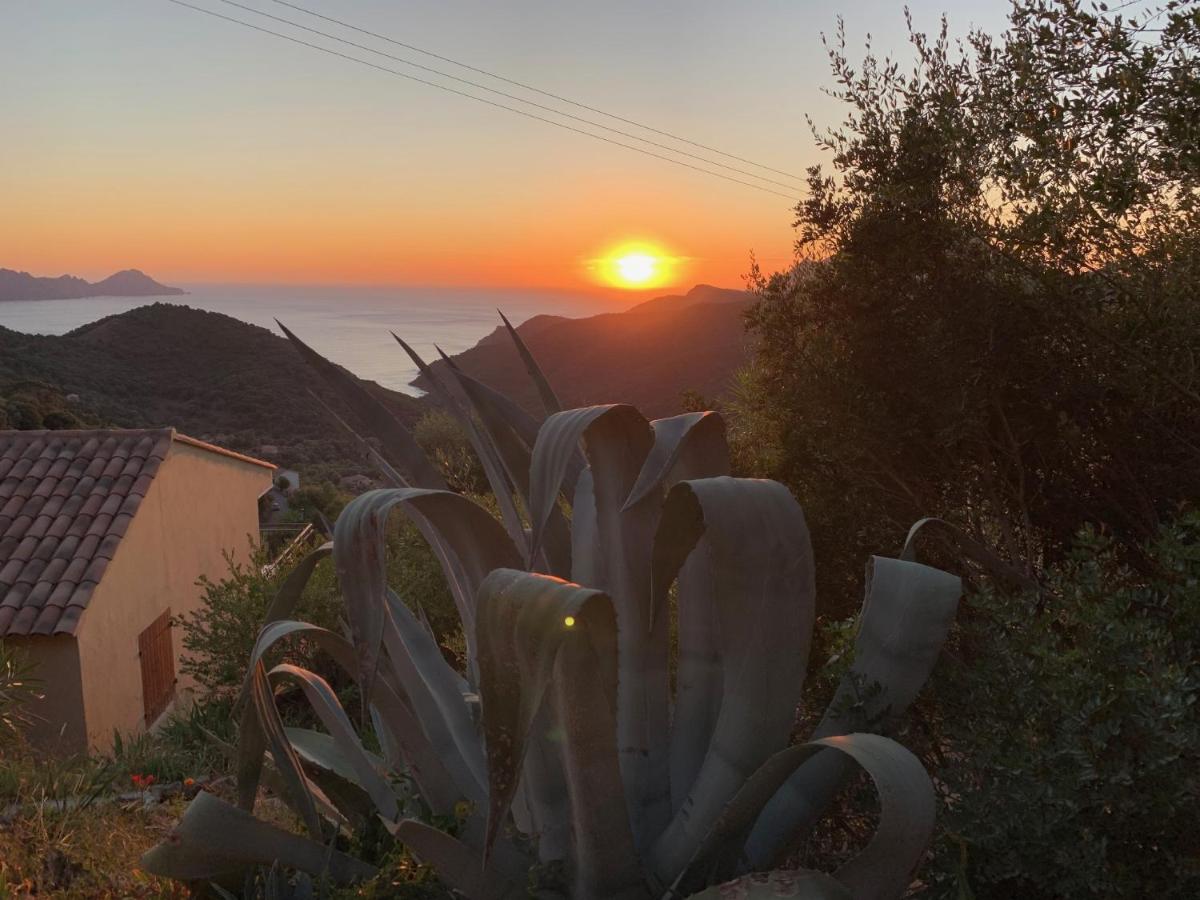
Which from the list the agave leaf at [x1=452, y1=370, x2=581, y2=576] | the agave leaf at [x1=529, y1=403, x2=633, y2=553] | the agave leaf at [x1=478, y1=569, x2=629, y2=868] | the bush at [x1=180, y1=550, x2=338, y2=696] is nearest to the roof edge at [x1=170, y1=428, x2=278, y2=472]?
the bush at [x1=180, y1=550, x2=338, y2=696]

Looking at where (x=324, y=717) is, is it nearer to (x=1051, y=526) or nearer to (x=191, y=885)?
(x=191, y=885)

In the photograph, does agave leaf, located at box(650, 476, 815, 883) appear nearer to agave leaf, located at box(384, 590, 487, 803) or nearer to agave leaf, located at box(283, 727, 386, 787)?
agave leaf, located at box(384, 590, 487, 803)

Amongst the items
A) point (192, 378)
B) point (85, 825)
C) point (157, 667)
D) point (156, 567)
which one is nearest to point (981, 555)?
point (85, 825)

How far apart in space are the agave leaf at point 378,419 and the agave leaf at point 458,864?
3.14 feet

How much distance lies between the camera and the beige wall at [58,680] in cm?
908

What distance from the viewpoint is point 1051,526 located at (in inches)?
180

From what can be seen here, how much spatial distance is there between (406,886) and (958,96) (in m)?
4.16

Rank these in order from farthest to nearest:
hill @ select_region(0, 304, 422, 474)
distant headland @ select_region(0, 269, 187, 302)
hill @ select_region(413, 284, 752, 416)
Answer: distant headland @ select_region(0, 269, 187, 302)
hill @ select_region(0, 304, 422, 474)
hill @ select_region(413, 284, 752, 416)

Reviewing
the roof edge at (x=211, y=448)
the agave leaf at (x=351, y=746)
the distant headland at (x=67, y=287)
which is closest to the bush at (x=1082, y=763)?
the agave leaf at (x=351, y=746)

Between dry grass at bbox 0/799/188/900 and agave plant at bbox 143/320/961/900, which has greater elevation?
agave plant at bbox 143/320/961/900

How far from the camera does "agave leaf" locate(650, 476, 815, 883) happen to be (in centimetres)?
214

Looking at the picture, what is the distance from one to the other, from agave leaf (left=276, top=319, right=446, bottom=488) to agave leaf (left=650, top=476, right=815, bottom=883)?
81 cm

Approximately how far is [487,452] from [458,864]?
106 cm

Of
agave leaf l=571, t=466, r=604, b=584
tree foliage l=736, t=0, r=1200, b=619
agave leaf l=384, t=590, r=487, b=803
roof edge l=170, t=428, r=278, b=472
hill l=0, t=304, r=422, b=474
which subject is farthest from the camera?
hill l=0, t=304, r=422, b=474
